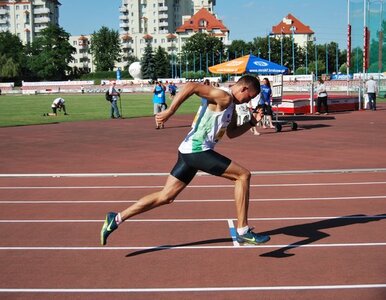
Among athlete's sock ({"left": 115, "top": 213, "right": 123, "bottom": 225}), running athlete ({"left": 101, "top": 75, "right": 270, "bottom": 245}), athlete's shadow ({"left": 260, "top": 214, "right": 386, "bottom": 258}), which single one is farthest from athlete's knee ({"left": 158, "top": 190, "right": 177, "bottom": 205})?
athlete's shadow ({"left": 260, "top": 214, "right": 386, "bottom": 258})

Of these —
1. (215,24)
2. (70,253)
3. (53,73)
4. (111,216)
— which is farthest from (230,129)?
(215,24)

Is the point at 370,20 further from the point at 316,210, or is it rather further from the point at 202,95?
the point at 202,95

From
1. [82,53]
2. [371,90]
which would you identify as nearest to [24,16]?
[82,53]

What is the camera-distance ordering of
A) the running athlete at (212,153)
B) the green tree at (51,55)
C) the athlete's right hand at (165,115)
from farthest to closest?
the green tree at (51,55), the running athlete at (212,153), the athlete's right hand at (165,115)

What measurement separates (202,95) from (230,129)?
33.8 inches

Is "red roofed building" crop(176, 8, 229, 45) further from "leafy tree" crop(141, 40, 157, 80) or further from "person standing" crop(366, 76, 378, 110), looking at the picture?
"person standing" crop(366, 76, 378, 110)

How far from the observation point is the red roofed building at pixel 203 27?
15275 cm

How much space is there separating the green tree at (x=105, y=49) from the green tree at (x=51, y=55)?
819 cm

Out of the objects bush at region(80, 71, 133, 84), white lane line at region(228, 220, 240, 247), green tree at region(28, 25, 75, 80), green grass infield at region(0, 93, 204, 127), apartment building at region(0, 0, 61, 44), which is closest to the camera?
white lane line at region(228, 220, 240, 247)

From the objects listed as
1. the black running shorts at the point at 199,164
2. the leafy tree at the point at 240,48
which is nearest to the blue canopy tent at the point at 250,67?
the black running shorts at the point at 199,164

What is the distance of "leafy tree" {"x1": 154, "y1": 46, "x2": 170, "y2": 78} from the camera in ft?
368

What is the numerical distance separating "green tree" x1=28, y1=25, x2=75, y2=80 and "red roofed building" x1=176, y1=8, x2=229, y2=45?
35.0 m

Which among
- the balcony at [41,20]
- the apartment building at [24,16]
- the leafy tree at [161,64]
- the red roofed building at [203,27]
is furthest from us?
the balcony at [41,20]

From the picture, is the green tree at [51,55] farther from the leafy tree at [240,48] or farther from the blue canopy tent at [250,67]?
the blue canopy tent at [250,67]
